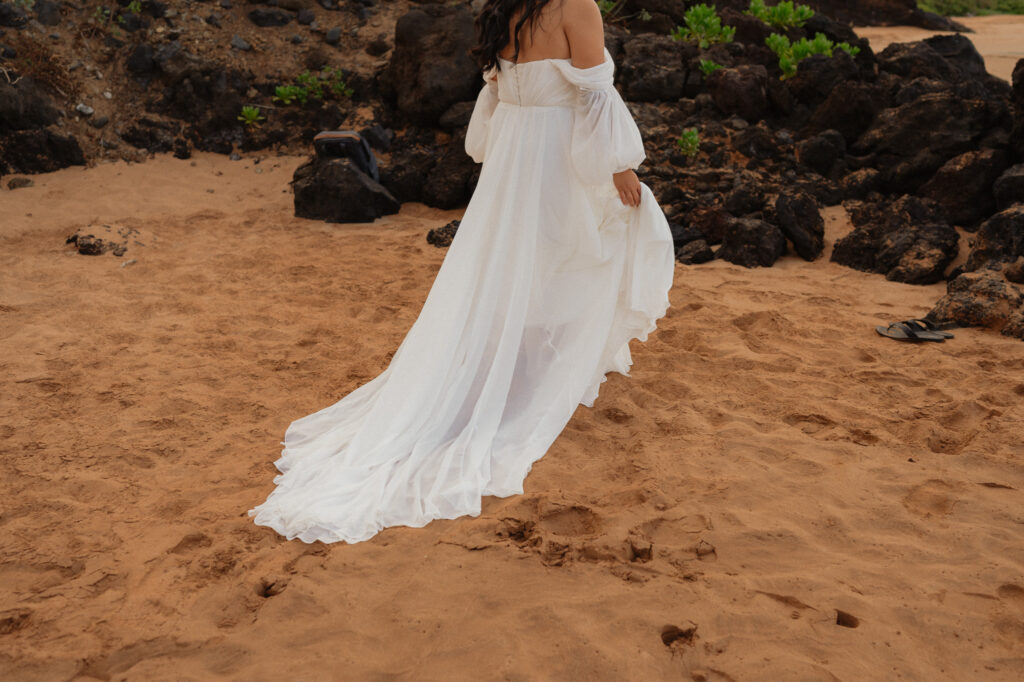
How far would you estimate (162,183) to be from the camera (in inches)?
326

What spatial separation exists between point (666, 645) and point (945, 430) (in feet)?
6.75

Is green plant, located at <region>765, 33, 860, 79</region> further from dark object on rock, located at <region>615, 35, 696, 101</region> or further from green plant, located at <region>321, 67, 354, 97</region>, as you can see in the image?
green plant, located at <region>321, 67, 354, 97</region>

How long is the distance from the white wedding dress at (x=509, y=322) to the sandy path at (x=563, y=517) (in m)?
0.19

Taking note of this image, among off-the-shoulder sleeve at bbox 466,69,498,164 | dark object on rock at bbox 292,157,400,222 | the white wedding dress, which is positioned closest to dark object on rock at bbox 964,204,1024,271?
the white wedding dress

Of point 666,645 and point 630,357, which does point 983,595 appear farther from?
point 630,357

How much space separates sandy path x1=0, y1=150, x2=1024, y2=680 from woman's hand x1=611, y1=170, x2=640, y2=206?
1.06 meters

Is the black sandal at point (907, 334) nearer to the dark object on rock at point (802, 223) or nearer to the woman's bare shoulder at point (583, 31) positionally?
the dark object on rock at point (802, 223)

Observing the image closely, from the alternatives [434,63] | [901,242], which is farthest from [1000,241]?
[434,63]

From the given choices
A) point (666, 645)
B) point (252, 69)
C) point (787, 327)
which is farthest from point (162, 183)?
point (666, 645)

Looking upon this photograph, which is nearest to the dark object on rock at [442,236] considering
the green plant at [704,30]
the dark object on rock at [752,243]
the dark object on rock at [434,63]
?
the dark object on rock at [752,243]

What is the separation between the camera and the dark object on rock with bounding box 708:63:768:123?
8367 millimetres

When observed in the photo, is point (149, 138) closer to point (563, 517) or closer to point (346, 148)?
point (346, 148)

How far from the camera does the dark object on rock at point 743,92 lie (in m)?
8.37

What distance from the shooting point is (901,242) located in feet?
19.5
